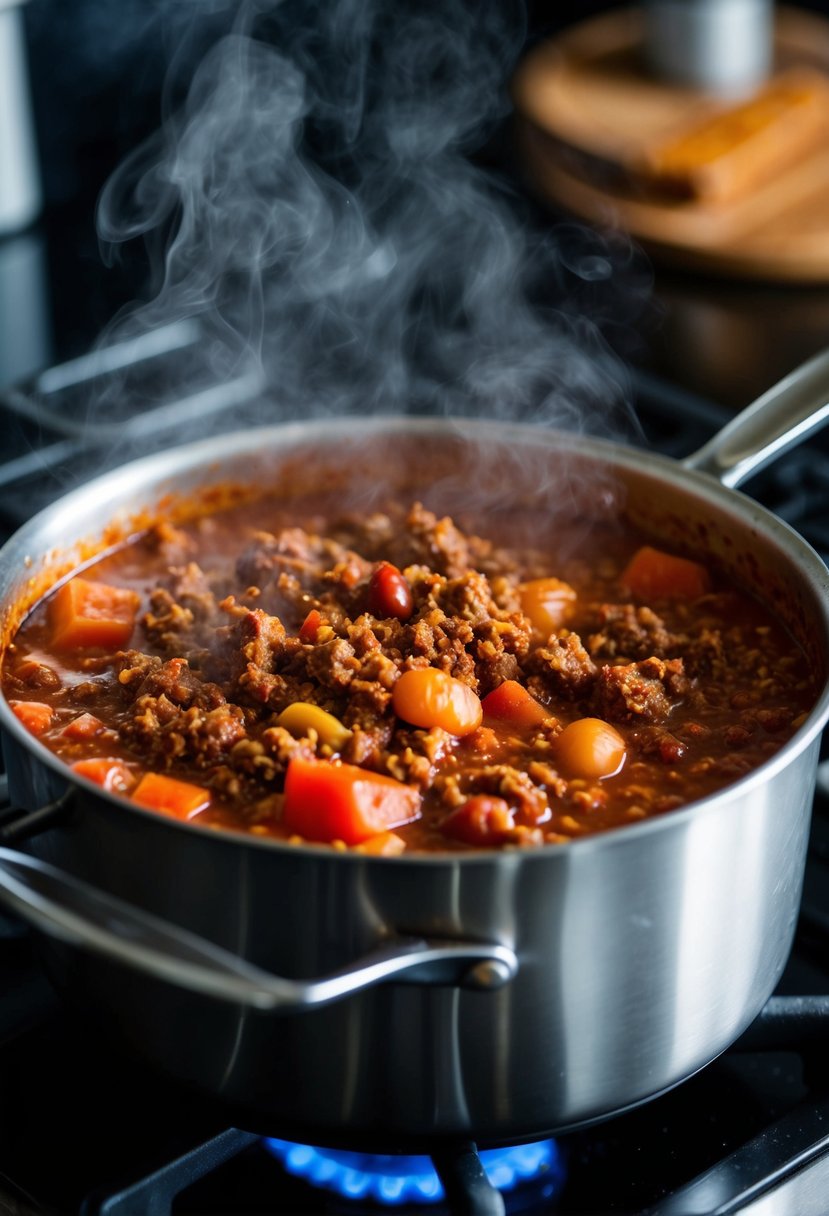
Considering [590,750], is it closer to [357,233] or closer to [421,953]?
[421,953]

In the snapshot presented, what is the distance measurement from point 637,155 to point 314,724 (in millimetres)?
2414

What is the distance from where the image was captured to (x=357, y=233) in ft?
11.7

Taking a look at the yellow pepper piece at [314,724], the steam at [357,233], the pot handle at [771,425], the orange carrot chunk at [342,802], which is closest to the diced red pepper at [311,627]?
the yellow pepper piece at [314,724]

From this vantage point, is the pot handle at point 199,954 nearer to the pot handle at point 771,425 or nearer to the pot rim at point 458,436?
the pot rim at point 458,436

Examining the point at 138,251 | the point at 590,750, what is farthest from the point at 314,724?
the point at 138,251

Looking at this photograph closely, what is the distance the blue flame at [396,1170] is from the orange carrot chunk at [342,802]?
1.20 ft

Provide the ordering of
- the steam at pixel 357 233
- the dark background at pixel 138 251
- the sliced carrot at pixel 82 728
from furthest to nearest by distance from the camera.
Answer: the dark background at pixel 138 251 < the steam at pixel 357 233 < the sliced carrot at pixel 82 728

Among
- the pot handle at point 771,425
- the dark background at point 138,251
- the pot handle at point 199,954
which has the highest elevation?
the pot handle at point 199,954

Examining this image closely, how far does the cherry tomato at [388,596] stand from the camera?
2154 millimetres

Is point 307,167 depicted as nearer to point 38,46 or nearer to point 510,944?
point 38,46

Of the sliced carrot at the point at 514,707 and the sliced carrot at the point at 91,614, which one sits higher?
the sliced carrot at the point at 514,707

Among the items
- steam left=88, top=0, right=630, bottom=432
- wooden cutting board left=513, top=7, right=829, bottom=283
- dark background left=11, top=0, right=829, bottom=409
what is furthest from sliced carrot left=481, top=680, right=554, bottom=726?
wooden cutting board left=513, top=7, right=829, bottom=283

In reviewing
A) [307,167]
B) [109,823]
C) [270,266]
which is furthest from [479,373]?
[109,823]

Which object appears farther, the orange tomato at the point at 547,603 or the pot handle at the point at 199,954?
the orange tomato at the point at 547,603
